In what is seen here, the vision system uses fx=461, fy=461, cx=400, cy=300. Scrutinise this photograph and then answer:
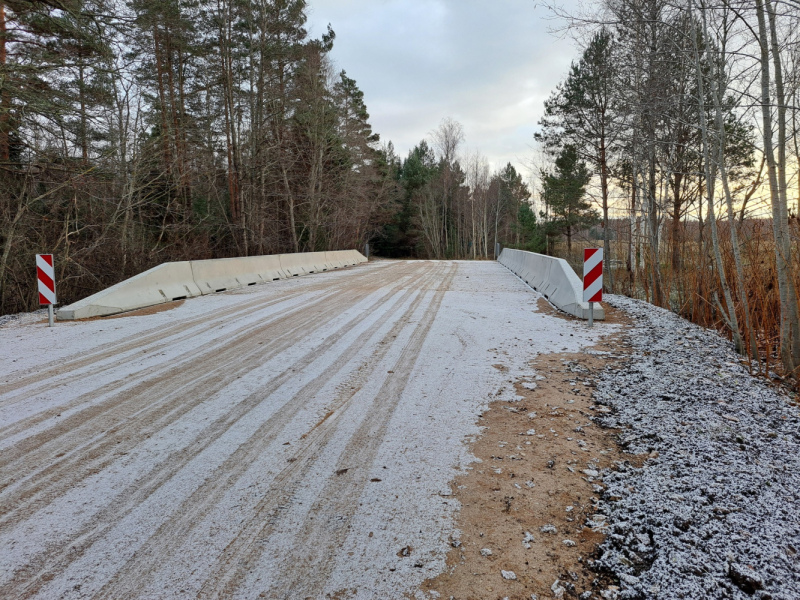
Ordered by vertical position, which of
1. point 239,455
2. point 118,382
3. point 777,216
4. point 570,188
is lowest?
point 239,455

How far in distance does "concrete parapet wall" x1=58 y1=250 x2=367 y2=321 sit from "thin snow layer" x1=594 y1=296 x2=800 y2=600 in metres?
8.24

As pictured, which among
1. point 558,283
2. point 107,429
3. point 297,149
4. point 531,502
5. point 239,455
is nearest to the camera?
point 531,502

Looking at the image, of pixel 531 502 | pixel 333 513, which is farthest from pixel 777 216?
pixel 333 513

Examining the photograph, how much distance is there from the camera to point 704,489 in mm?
2541

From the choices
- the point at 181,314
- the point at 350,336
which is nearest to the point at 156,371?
the point at 350,336

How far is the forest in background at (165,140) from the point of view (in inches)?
384

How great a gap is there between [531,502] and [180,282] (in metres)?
9.83

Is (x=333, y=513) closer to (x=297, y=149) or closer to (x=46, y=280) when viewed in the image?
(x=46, y=280)

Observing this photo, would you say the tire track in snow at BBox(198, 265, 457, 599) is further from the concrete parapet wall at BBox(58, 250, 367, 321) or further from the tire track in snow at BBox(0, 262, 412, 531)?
the concrete parapet wall at BBox(58, 250, 367, 321)

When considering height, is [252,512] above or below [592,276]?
below

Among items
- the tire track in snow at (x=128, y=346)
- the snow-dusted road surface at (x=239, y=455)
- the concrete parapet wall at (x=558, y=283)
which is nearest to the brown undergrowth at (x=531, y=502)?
the snow-dusted road surface at (x=239, y=455)

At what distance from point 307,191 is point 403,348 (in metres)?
22.3

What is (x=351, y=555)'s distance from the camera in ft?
7.04

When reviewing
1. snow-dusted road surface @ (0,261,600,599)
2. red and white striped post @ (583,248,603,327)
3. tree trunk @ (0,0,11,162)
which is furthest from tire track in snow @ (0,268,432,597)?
tree trunk @ (0,0,11,162)
